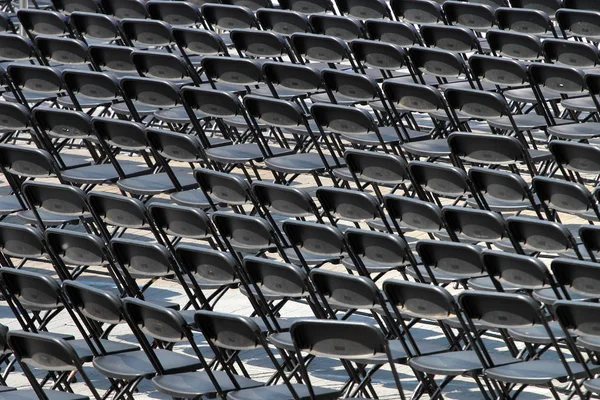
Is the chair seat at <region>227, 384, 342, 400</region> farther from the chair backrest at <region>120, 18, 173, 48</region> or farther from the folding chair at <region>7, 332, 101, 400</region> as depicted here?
the chair backrest at <region>120, 18, 173, 48</region>

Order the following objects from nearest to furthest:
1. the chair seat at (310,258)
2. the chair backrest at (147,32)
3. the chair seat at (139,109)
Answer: the chair seat at (310,258) → the chair seat at (139,109) → the chair backrest at (147,32)

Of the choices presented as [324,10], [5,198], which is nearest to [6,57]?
[5,198]

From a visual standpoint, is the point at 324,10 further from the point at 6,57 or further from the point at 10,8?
the point at 10,8

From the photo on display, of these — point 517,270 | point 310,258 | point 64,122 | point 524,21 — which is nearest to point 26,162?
point 64,122

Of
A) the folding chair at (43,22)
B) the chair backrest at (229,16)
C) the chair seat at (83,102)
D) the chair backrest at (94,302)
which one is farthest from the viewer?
the folding chair at (43,22)

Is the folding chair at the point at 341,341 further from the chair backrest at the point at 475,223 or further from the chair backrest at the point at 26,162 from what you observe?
the chair backrest at the point at 26,162

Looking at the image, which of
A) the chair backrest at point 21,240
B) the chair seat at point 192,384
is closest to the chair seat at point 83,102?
the chair backrest at point 21,240

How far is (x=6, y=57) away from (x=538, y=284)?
17.3 feet

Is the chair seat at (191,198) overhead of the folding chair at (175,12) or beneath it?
beneath

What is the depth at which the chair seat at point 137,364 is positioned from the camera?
5883mm

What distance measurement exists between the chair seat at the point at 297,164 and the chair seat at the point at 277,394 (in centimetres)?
254

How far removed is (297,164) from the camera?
322 inches

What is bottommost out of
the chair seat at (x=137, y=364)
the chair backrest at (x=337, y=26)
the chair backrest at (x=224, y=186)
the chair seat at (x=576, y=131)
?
the chair seat at (x=137, y=364)

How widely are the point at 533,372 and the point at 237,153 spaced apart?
3.25 meters
